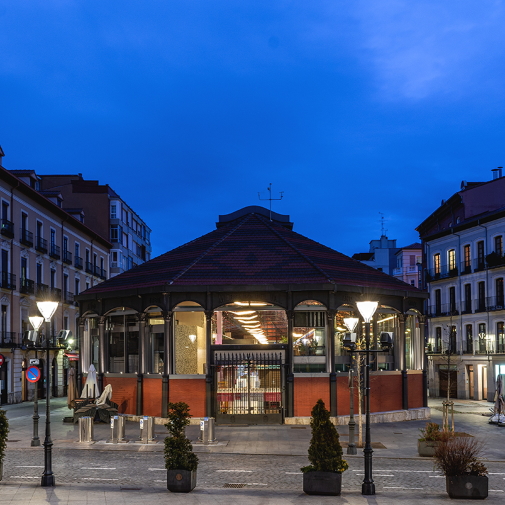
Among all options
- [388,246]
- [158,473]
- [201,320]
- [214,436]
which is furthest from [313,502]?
[388,246]

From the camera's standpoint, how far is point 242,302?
32.1 m

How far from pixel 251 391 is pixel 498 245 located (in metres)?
26.4

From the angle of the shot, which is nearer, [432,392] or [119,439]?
[119,439]

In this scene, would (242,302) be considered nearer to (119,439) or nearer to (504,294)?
(119,439)

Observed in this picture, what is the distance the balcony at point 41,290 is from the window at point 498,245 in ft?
106

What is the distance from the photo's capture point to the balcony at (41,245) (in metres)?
53.5

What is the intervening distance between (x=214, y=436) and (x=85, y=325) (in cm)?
1385

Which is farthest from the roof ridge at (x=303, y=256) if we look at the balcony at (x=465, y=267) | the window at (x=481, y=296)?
the balcony at (x=465, y=267)

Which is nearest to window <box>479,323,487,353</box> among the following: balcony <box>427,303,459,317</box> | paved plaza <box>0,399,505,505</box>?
balcony <box>427,303,459,317</box>

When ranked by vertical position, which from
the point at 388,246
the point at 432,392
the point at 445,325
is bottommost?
the point at 432,392

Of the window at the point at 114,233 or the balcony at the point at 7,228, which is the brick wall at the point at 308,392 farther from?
the window at the point at 114,233

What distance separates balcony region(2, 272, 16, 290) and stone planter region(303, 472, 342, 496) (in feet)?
114

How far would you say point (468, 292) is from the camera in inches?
2121

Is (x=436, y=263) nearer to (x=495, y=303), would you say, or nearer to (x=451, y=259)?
(x=451, y=259)
